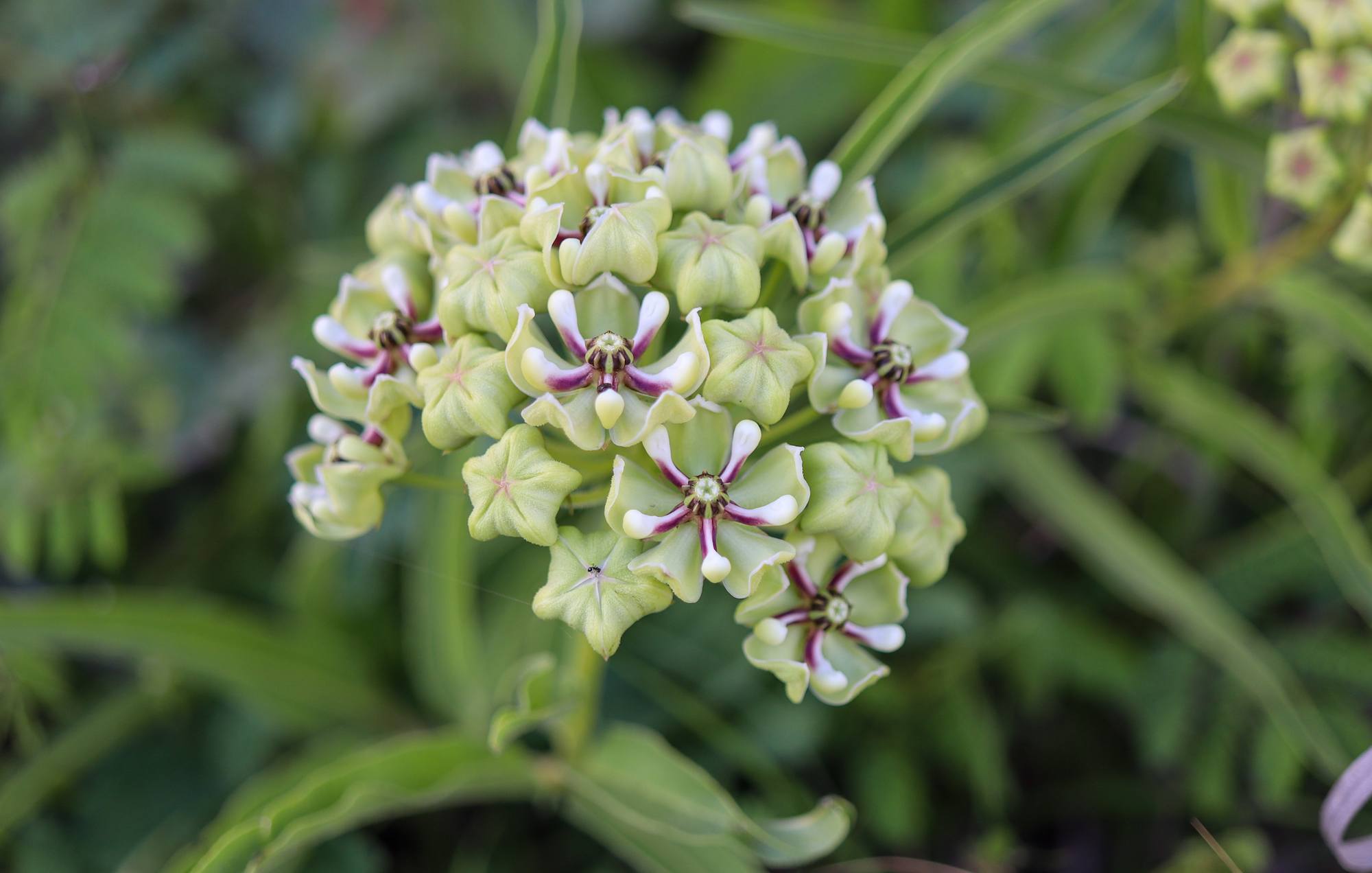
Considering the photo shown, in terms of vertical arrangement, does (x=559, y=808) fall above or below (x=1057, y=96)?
below

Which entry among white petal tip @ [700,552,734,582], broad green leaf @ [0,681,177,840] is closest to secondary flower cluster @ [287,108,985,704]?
white petal tip @ [700,552,734,582]

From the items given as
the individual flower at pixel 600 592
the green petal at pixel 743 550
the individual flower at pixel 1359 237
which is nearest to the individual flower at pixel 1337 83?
the individual flower at pixel 1359 237

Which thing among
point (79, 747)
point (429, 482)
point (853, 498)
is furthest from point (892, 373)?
point (79, 747)

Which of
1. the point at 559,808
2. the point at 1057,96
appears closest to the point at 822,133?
the point at 1057,96

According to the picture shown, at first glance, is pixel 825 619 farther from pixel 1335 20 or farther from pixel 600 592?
pixel 1335 20

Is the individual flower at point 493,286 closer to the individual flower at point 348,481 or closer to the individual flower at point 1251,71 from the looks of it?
the individual flower at point 348,481

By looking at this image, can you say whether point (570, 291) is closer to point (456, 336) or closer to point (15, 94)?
point (456, 336)
